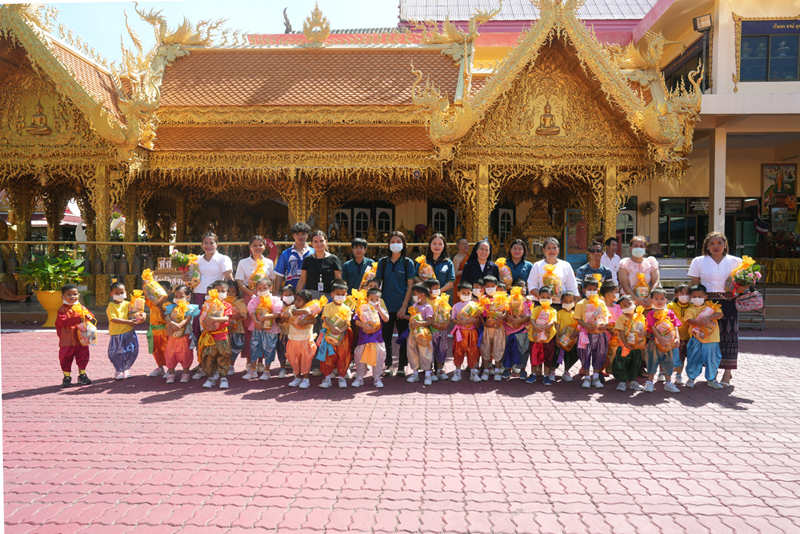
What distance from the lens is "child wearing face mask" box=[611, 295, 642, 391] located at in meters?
5.42

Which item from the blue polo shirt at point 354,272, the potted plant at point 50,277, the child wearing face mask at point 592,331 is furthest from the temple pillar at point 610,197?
the potted plant at point 50,277

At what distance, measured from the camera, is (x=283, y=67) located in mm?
12148

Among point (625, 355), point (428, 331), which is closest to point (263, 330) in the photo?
point (428, 331)

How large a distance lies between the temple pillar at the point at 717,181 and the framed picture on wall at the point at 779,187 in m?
4.49

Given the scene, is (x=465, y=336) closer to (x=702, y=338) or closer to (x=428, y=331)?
(x=428, y=331)

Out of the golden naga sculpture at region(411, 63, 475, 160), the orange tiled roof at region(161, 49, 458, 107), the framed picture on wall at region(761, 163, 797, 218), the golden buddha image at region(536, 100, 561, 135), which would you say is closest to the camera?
the golden naga sculpture at region(411, 63, 475, 160)

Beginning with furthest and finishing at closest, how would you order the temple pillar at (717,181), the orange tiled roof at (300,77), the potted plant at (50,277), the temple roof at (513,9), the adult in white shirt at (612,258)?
the temple roof at (513,9) < the temple pillar at (717,181) < the orange tiled roof at (300,77) < the potted plant at (50,277) < the adult in white shirt at (612,258)

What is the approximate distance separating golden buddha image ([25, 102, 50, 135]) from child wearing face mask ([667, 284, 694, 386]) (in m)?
12.4

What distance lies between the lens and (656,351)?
216 inches

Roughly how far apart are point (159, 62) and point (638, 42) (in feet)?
47.6

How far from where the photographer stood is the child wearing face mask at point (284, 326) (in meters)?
5.54

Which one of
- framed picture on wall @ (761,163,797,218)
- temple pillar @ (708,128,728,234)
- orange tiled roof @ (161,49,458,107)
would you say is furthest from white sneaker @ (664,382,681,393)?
framed picture on wall @ (761,163,797,218)

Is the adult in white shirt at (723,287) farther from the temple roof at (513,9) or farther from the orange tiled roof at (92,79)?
the temple roof at (513,9)

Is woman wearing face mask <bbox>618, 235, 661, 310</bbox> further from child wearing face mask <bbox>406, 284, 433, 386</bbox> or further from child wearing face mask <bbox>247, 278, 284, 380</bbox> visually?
→ child wearing face mask <bbox>247, 278, 284, 380</bbox>
